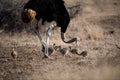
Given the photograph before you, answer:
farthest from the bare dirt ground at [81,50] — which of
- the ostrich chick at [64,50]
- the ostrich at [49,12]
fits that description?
the ostrich at [49,12]

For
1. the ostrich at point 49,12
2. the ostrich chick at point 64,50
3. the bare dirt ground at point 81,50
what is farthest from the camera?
the ostrich at point 49,12

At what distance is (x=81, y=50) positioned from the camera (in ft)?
39.7

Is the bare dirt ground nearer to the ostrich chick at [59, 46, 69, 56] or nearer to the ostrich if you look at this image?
the ostrich chick at [59, 46, 69, 56]

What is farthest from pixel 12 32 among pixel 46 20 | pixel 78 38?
pixel 78 38

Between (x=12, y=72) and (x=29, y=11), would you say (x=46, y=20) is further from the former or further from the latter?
(x=12, y=72)

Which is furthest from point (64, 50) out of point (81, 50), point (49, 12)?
point (49, 12)

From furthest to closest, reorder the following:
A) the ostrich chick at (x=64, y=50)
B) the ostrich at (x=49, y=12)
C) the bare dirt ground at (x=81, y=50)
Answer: the ostrich at (x=49, y=12) → the ostrich chick at (x=64, y=50) → the bare dirt ground at (x=81, y=50)

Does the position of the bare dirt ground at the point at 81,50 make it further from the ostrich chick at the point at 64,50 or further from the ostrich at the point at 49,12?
the ostrich at the point at 49,12

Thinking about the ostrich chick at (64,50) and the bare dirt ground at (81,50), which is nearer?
the bare dirt ground at (81,50)

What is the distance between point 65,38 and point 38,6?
1.14 metres

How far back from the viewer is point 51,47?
11992 millimetres

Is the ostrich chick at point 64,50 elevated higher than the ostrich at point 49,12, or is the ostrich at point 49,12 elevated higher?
the ostrich at point 49,12

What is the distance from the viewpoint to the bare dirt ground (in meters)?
11.1

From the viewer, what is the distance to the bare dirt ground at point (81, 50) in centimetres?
1111
